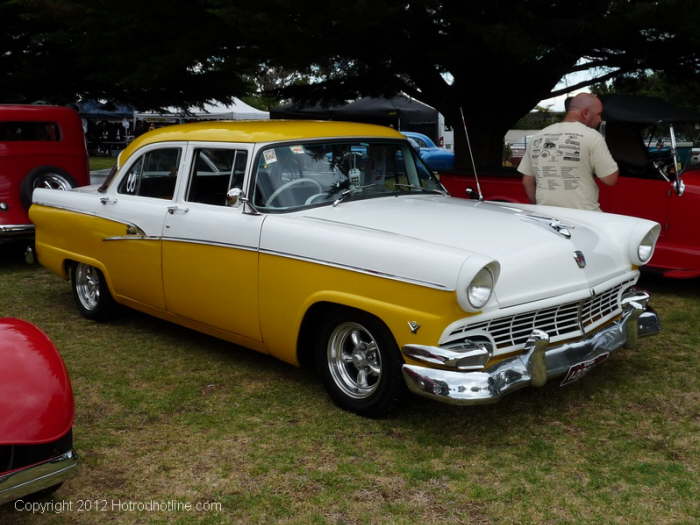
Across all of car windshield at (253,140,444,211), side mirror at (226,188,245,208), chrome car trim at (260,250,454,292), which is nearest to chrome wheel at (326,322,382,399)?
chrome car trim at (260,250,454,292)

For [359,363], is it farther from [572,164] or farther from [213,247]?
[572,164]

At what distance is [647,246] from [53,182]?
653 cm

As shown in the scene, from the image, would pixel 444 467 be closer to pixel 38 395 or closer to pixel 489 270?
pixel 489 270

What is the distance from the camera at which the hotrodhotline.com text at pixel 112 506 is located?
133 inches

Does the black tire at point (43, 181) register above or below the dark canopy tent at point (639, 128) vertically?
below

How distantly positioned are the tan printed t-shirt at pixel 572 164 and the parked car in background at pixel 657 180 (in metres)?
1.45

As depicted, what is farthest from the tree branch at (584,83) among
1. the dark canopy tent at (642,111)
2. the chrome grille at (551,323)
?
the chrome grille at (551,323)

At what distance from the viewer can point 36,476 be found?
2.93 m

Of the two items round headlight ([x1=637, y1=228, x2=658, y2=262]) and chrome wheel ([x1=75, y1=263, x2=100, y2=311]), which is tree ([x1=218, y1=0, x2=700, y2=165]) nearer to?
chrome wheel ([x1=75, y1=263, x2=100, y2=311])

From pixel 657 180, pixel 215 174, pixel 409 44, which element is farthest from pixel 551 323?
pixel 409 44

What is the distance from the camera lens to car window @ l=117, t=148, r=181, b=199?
540 cm

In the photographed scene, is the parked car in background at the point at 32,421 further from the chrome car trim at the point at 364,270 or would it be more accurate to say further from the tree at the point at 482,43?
the tree at the point at 482,43

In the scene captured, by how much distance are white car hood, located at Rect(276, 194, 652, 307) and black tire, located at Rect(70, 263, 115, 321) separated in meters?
2.30

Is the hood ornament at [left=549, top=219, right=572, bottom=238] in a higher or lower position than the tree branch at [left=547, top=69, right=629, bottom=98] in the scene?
lower
